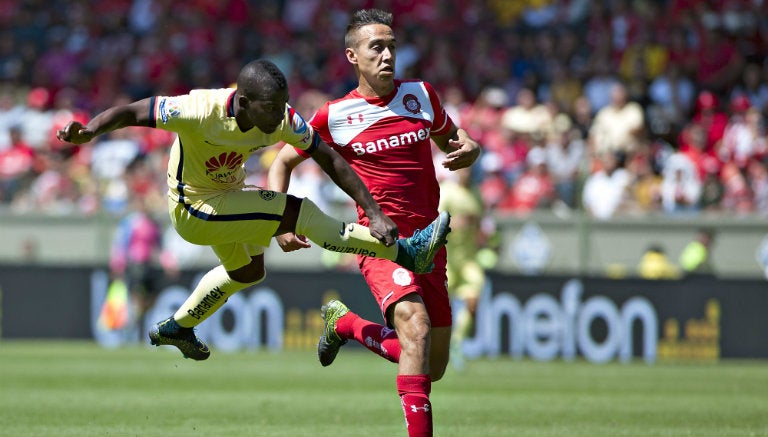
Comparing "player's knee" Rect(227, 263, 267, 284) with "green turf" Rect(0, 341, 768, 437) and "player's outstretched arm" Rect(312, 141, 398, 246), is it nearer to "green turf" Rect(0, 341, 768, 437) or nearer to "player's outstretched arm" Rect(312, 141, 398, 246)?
"green turf" Rect(0, 341, 768, 437)

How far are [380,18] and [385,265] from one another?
5.63 feet

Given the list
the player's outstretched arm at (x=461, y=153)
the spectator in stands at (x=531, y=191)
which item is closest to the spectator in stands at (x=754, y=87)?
the spectator in stands at (x=531, y=191)

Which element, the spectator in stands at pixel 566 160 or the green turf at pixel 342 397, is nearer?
the green turf at pixel 342 397

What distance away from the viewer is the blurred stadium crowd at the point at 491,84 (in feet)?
59.1

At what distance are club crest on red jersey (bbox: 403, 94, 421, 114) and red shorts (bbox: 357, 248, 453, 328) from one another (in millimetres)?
962

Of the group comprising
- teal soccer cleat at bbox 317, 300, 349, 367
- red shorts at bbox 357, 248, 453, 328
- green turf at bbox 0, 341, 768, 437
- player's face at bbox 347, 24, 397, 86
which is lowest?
green turf at bbox 0, 341, 768, 437

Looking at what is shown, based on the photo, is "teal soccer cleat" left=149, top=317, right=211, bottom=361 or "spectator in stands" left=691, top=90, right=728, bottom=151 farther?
"spectator in stands" left=691, top=90, right=728, bottom=151

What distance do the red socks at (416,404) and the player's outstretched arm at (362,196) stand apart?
2.77ft

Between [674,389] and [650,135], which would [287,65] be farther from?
[674,389]

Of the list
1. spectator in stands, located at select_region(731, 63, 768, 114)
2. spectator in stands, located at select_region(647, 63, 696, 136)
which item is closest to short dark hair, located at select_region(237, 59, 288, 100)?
spectator in stands, located at select_region(647, 63, 696, 136)

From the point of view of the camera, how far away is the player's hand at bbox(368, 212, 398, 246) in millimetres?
7578

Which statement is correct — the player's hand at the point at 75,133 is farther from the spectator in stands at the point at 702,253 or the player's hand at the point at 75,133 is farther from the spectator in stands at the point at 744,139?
the spectator in stands at the point at 744,139

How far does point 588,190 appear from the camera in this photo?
17.9 meters

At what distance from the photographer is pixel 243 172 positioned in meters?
8.32
